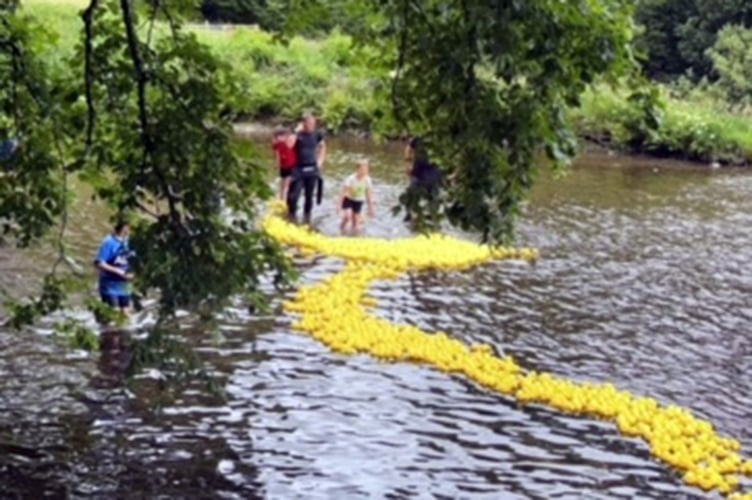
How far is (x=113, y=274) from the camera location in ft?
48.4

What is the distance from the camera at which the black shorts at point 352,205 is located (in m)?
22.5

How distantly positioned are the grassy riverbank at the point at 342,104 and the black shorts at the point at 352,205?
36.6ft

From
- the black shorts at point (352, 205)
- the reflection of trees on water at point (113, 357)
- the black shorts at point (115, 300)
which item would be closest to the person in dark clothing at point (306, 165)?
the black shorts at point (352, 205)

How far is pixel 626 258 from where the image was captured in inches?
829

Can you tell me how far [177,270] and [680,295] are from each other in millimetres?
11699

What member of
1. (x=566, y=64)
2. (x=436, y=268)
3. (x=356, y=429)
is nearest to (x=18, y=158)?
(x=356, y=429)

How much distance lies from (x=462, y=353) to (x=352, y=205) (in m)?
8.49

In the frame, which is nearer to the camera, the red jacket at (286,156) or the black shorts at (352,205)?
the black shorts at (352,205)

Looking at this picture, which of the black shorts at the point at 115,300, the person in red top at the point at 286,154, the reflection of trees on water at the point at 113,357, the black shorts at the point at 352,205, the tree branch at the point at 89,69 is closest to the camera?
the tree branch at the point at 89,69

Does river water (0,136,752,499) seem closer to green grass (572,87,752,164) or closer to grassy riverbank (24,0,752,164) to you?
grassy riverbank (24,0,752,164)

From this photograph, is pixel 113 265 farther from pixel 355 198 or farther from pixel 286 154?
pixel 286 154

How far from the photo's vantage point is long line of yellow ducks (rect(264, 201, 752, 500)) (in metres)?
11.5

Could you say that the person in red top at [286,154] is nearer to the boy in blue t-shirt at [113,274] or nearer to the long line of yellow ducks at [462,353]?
the long line of yellow ducks at [462,353]

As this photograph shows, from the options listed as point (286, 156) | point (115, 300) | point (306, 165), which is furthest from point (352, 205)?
point (115, 300)
